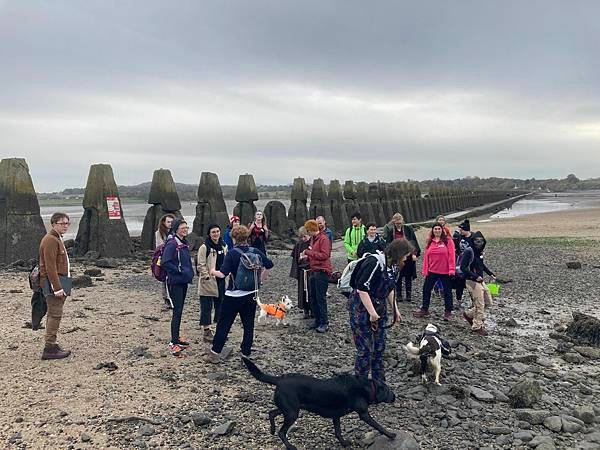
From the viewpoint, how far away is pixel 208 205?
1916 cm

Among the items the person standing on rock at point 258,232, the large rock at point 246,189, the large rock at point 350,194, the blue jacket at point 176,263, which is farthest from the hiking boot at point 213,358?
the large rock at point 350,194

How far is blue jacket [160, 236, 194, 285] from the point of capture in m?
6.62

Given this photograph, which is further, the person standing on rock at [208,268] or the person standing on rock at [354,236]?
the person standing on rock at [354,236]

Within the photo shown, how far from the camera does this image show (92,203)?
623 inches

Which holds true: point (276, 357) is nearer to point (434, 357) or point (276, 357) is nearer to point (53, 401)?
point (434, 357)

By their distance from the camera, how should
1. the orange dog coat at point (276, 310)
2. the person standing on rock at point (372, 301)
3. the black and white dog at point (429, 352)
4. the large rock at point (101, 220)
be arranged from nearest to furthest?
1. the person standing on rock at point (372, 301)
2. the black and white dog at point (429, 352)
3. the orange dog coat at point (276, 310)
4. the large rock at point (101, 220)

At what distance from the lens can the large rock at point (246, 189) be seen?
20.7m

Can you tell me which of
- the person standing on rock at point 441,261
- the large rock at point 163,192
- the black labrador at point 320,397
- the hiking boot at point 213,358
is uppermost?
the large rock at point 163,192

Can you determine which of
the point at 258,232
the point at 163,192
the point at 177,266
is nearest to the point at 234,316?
the point at 177,266

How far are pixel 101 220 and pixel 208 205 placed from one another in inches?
171

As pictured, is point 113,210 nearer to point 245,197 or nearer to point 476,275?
point 245,197

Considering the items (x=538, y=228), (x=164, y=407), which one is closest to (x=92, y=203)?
(x=164, y=407)

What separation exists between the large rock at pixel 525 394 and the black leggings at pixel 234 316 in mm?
3170

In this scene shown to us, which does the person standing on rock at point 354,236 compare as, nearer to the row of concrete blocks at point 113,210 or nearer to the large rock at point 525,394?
the large rock at point 525,394
